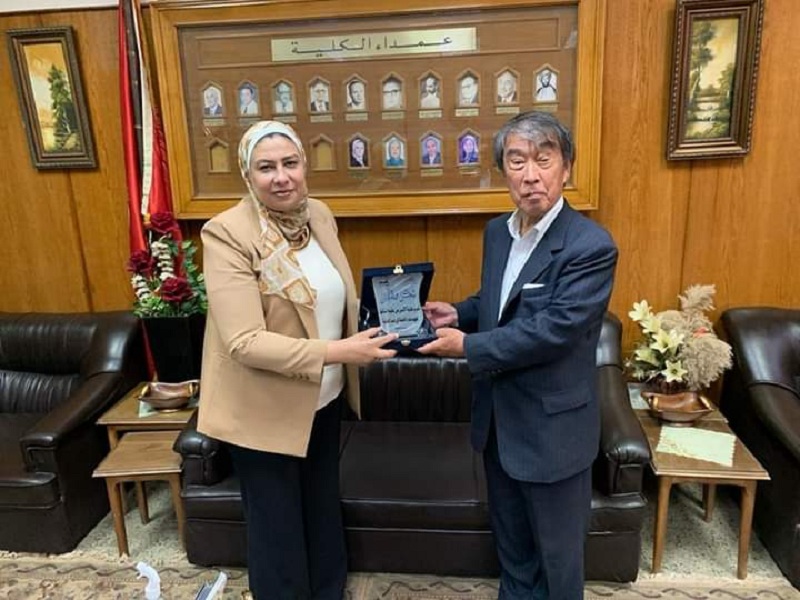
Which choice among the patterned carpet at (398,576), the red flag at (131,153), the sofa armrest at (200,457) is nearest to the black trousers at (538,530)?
the patterned carpet at (398,576)

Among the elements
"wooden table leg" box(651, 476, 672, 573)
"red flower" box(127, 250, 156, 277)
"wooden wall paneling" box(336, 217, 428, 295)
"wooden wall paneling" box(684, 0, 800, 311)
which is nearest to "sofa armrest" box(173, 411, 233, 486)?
"red flower" box(127, 250, 156, 277)

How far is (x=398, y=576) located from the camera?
214cm

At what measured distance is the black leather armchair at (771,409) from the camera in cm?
203

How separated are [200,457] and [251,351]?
79cm

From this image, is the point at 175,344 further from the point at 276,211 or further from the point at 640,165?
the point at 640,165

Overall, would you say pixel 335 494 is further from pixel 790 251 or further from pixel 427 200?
pixel 790 251

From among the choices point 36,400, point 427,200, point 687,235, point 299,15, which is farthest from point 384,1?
point 36,400

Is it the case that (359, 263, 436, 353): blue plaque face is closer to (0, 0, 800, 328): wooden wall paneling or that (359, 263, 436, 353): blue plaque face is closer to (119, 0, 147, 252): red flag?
(0, 0, 800, 328): wooden wall paneling

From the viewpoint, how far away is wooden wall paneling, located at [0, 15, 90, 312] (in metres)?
2.76

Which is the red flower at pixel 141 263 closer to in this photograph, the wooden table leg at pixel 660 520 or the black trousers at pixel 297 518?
the black trousers at pixel 297 518

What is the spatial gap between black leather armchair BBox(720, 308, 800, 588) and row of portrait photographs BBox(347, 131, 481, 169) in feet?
4.09

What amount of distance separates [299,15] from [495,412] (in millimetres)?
1765

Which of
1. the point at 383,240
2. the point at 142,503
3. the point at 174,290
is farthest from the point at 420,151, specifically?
the point at 142,503

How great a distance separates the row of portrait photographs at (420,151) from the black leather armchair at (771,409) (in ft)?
4.09
